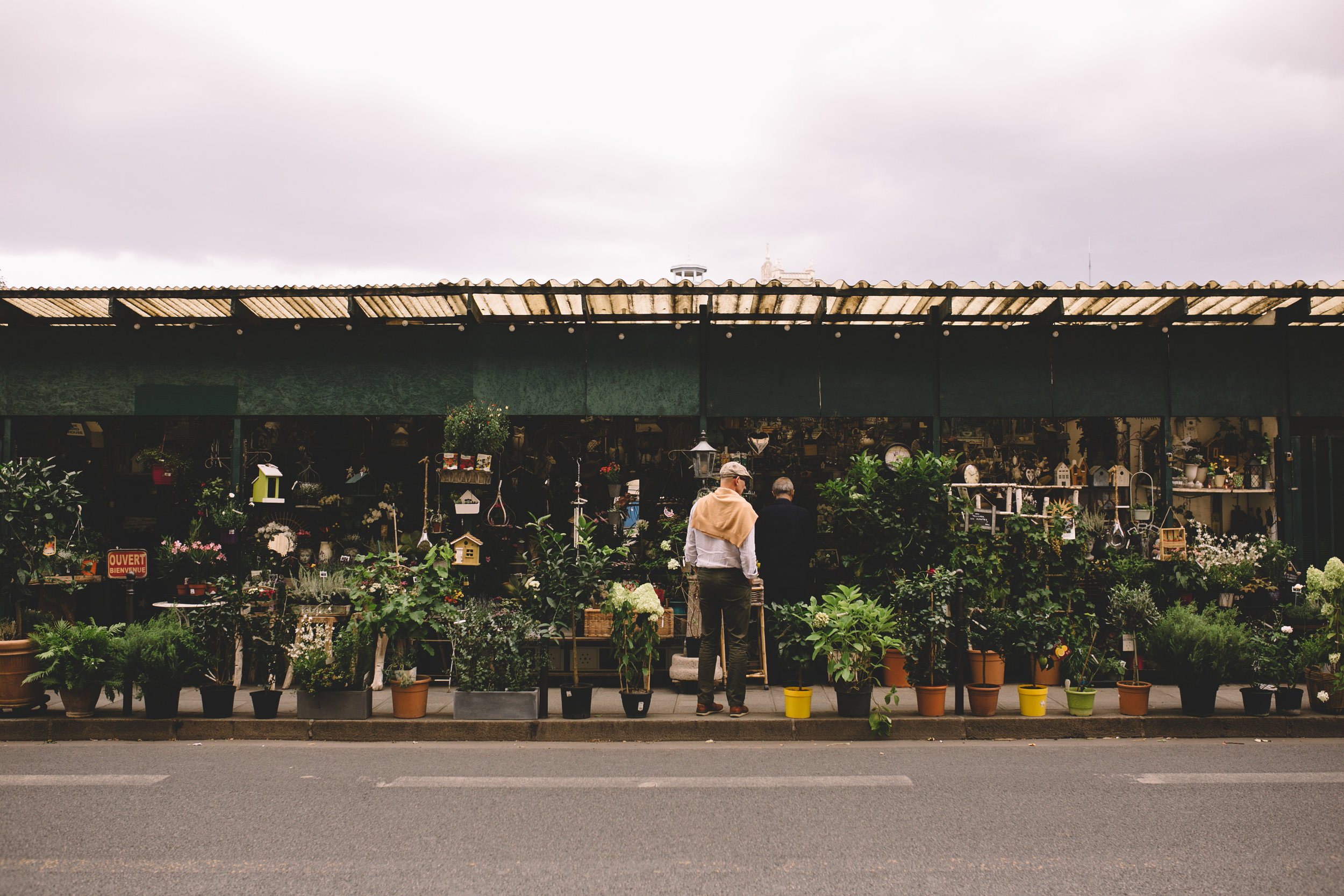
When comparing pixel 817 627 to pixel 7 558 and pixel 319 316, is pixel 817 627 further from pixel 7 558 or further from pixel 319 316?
pixel 7 558

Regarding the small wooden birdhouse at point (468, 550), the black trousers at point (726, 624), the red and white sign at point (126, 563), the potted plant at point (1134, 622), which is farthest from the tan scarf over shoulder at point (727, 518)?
the red and white sign at point (126, 563)

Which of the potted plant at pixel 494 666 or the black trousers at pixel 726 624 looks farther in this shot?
the black trousers at pixel 726 624

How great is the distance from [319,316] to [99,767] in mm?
5813

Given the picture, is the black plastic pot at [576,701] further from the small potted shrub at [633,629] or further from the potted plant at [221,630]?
the potted plant at [221,630]

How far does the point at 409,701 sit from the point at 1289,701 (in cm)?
824

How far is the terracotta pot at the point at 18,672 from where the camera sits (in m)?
8.14

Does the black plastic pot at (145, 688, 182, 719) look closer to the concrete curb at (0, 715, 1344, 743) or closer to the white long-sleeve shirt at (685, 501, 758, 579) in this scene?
the concrete curb at (0, 715, 1344, 743)

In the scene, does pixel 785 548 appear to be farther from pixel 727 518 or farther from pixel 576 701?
pixel 576 701

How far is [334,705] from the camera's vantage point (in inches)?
319

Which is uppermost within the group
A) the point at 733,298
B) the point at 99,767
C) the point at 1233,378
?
the point at 733,298

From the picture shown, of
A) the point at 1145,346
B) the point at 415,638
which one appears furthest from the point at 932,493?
the point at 415,638

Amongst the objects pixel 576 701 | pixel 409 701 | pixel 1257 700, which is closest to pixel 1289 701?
pixel 1257 700

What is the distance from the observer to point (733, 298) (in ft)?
33.3

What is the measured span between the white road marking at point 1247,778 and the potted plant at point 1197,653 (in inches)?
61.8
